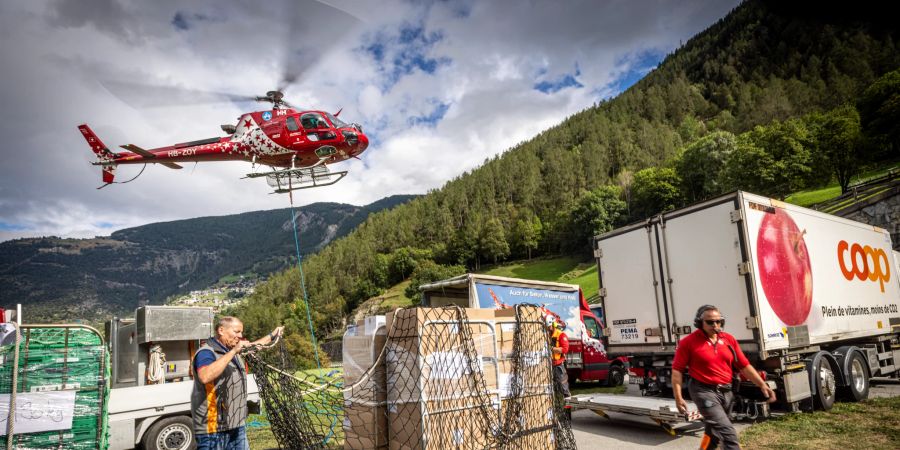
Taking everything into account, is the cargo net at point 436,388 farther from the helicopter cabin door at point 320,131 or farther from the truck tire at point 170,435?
the helicopter cabin door at point 320,131

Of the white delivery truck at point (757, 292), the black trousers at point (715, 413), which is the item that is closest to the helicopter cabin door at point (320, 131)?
the white delivery truck at point (757, 292)

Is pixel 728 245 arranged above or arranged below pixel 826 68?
below

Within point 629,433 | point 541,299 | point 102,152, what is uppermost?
point 102,152

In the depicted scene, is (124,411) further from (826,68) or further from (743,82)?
(743,82)

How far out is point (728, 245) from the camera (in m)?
7.58

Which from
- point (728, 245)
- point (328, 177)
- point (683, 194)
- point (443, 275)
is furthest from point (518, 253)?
point (728, 245)

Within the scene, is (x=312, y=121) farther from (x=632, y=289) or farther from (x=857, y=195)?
(x=857, y=195)

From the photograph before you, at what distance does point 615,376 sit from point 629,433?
633cm

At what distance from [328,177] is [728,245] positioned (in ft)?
37.0

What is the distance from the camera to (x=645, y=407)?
23.0ft

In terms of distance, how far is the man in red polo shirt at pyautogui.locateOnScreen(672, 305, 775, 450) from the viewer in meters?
4.76

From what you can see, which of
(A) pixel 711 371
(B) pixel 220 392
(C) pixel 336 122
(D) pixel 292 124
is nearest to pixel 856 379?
(A) pixel 711 371

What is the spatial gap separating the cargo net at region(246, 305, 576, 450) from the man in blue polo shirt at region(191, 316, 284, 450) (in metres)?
0.35

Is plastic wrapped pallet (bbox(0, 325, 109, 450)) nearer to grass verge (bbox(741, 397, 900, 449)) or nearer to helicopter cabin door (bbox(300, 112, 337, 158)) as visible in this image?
grass verge (bbox(741, 397, 900, 449))
